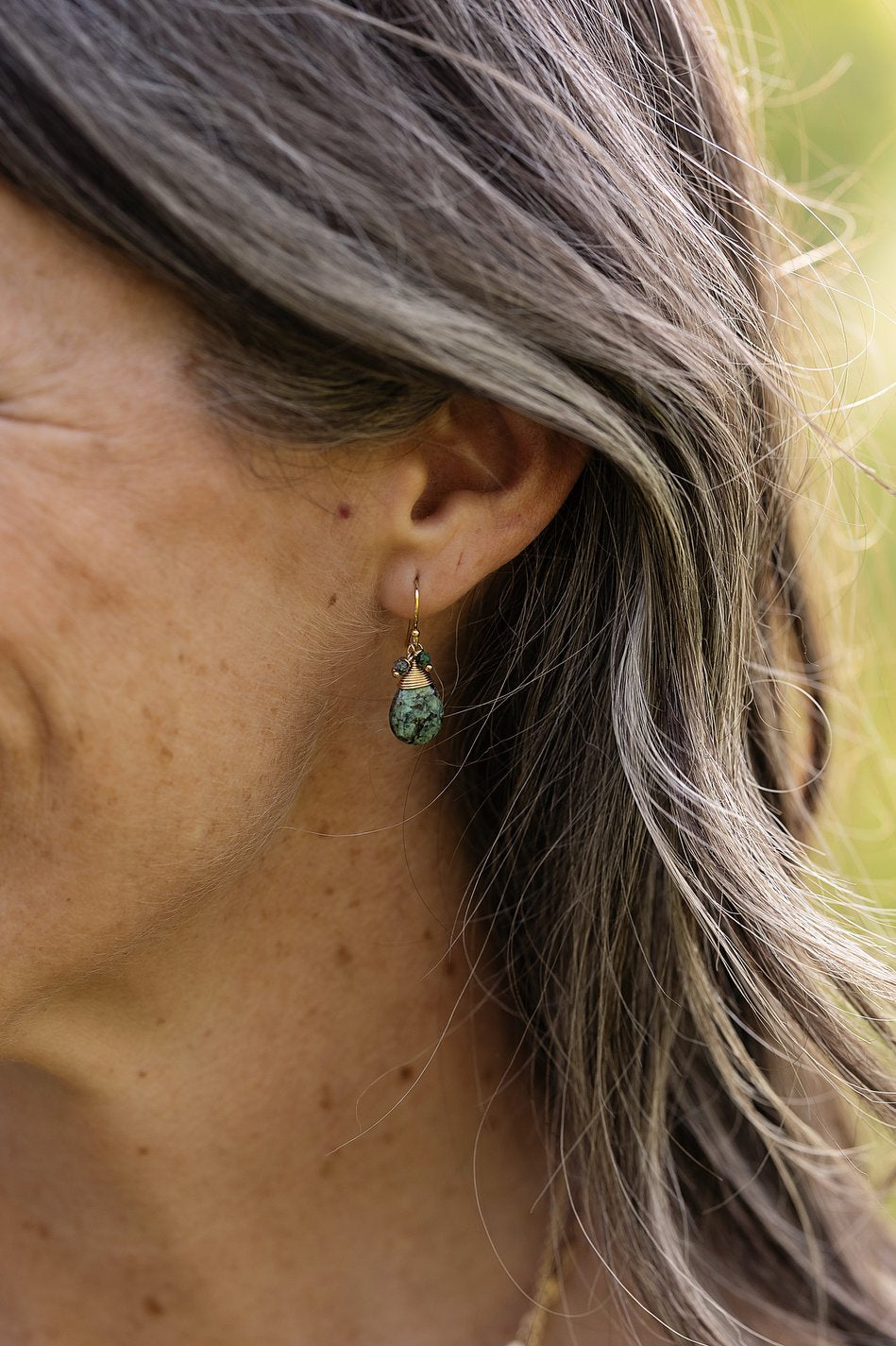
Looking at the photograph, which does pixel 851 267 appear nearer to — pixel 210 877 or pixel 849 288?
pixel 849 288

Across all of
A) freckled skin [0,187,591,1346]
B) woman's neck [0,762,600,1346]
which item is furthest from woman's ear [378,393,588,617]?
woman's neck [0,762,600,1346]

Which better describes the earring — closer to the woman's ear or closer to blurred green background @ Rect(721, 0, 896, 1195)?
the woman's ear

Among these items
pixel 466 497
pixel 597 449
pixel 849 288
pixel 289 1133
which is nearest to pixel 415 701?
pixel 466 497

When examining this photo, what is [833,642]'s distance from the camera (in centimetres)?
196

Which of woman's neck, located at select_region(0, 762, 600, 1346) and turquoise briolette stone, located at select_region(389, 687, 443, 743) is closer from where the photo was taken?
turquoise briolette stone, located at select_region(389, 687, 443, 743)

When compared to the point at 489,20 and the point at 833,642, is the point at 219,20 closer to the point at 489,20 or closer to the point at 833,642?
the point at 489,20

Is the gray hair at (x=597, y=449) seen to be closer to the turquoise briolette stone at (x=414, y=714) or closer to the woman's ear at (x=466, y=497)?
the woman's ear at (x=466, y=497)

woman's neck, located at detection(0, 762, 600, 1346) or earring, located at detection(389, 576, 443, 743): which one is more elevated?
earring, located at detection(389, 576, 443, 743)

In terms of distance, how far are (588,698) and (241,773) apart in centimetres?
47

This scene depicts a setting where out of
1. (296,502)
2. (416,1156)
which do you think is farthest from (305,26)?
(416,1156)

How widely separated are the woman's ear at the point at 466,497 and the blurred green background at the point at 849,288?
0.44 m

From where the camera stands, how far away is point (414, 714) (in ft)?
4.52

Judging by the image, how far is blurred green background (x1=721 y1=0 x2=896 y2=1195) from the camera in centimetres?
175

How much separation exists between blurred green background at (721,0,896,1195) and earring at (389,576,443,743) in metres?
0.64
